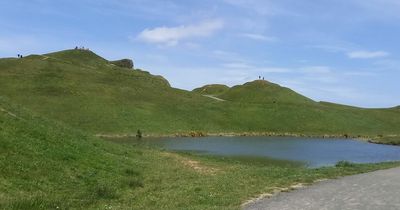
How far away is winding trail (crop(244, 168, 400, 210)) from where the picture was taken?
20.4 metres

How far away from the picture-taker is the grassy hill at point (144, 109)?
305 ft

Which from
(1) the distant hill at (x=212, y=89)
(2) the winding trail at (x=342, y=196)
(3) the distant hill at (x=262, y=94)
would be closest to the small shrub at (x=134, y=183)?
(2) the winding trail at (x=342, y=196)

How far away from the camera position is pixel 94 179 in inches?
1041

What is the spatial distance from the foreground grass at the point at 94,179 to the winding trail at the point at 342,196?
1.46 m

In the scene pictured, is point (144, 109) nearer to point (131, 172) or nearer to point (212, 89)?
point (131, 172)

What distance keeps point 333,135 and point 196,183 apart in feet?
274

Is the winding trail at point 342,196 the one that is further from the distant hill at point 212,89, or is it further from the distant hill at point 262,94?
the distant hill at point 212,89

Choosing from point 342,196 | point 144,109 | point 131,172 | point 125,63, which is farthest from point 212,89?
point 342,196

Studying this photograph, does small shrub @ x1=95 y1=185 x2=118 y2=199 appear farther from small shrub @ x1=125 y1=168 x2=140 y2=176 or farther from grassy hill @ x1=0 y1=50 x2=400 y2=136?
grassy hill @ x1=0 y1=50 x2=400 y2=136

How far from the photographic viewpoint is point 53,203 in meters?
A: 18.0

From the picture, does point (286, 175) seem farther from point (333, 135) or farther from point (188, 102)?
point (188, 102)

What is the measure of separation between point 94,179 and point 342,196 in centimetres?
1267

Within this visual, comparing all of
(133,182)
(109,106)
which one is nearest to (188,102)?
(109,106)

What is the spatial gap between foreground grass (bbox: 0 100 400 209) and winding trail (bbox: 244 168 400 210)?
4.79 feet
